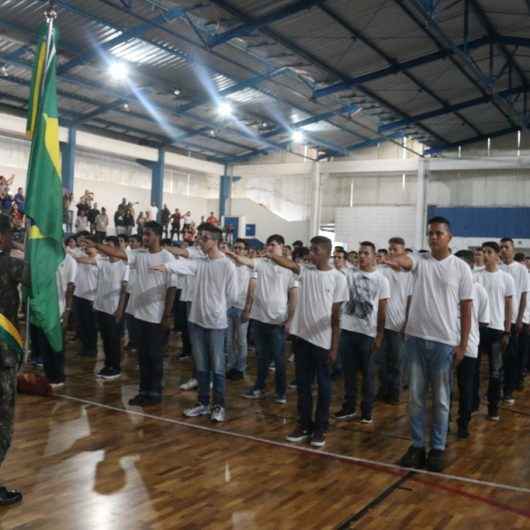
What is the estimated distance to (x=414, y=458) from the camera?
4.19 metres

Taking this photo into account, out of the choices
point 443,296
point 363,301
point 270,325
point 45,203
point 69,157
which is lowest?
point 270,325

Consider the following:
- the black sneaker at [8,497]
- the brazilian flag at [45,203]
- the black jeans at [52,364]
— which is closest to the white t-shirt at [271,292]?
the black jeans at [52,364]

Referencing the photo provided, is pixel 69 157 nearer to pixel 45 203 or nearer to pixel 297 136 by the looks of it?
pixel 297 136

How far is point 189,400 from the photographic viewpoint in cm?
581

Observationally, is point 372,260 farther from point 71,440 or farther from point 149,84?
point 149,84

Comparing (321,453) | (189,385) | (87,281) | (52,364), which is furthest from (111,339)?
(321,453)

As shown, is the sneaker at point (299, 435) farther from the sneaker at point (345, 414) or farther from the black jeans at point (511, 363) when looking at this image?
the black jeans at point (511, 363)

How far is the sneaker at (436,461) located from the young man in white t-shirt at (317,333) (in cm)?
78

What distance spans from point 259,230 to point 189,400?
61.9 ft

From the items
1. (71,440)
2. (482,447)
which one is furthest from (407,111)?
(71,440)

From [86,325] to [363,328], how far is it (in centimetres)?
412

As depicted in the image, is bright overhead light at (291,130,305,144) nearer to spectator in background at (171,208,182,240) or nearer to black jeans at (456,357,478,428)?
spectator in background at (171,208,182,240)

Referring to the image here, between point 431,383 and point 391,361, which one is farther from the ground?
point 431,383

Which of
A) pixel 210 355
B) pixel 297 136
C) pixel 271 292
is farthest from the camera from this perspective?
pixel 297 136
